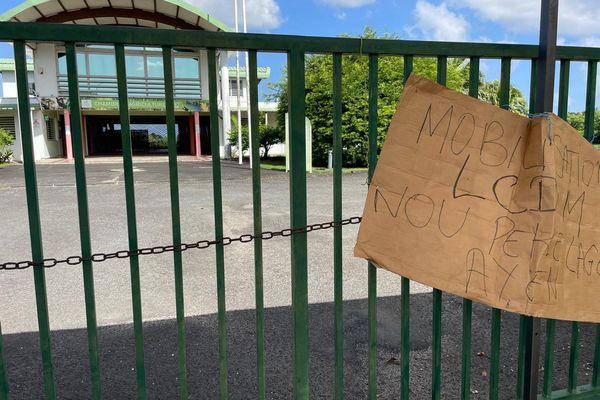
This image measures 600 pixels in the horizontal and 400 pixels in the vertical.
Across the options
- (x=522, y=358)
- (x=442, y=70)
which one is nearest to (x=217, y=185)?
(x=442, y=70)

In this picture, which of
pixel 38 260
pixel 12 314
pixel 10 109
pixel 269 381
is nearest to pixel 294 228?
pixel 38 260

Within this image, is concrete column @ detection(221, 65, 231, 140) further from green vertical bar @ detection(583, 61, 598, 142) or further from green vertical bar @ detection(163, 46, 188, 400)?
green vertical bar @ detection(163, 46, 188, 400)

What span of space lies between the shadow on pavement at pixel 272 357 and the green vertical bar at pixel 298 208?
2.55ft

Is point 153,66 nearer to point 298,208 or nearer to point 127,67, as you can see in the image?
point 127,67

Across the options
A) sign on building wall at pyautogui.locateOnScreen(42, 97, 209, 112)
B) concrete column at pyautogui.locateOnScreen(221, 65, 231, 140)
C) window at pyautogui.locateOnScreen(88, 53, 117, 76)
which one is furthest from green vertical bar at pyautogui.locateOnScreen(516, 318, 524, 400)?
window at pyautogui.locateOnScreen(88, 53, 117, 76)

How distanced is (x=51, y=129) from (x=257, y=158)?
3388 centimetres

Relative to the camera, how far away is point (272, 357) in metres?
3.32

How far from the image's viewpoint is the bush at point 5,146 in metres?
25.5

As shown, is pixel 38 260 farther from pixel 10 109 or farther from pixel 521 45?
pixel 10 109

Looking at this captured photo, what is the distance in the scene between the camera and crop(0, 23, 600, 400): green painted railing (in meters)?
1.82

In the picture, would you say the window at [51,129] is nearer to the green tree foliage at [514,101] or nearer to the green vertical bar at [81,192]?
the green tree foliage at [514,101]

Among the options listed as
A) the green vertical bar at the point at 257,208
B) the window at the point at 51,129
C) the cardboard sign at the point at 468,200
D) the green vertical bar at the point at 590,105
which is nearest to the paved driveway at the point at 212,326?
the green vertical bar at the point at 257,208

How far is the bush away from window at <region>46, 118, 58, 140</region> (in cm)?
335

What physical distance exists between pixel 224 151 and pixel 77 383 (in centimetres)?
2647
